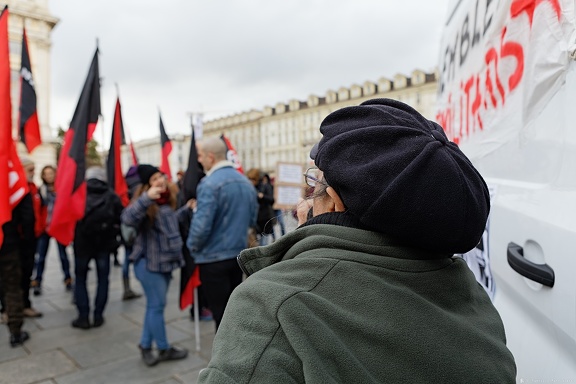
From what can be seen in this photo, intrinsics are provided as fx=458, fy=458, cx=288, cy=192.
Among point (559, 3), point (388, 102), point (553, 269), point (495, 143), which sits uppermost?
point (559, 3)

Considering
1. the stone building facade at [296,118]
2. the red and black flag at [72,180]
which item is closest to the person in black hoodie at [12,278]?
the red and black flag at [72,180]

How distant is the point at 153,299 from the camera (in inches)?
159

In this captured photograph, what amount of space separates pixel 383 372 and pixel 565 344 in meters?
0.62

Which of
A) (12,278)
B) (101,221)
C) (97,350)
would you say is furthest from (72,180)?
(97,350)

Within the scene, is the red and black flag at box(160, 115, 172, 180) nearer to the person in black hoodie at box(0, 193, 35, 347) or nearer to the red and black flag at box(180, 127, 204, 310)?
the red and black flag at box(180, 127, 204, 310)

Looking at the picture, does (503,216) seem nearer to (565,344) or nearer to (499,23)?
(565,344)

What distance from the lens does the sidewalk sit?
3.88 meters

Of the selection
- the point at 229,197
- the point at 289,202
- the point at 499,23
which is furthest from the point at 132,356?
the point at 289,202

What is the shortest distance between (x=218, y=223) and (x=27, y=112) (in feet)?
9.58

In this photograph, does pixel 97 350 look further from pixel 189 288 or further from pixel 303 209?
pixel 303 209

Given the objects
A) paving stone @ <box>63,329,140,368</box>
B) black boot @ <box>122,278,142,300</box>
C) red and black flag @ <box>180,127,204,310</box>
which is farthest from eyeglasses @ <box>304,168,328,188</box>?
black boot @ <box>122,278,142,300</box>

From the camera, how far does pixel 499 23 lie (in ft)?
5.81

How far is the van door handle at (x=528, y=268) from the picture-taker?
3.96 feet

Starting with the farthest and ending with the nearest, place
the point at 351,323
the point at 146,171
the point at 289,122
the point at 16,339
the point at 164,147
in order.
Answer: the point at 289,122 → the point at 164,147 → the point at 16,339 → the point at 146,171 → the point at 351,323
